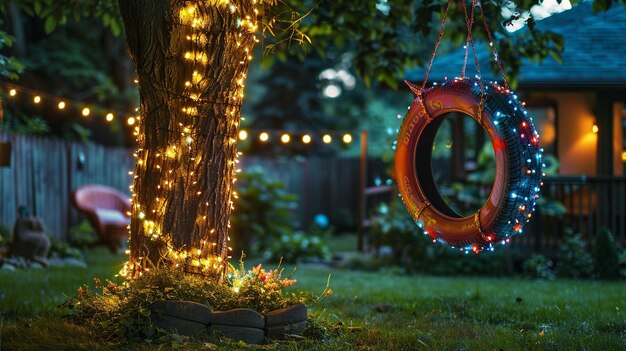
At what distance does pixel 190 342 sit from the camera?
Result: 563 cm

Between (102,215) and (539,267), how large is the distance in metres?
7.02

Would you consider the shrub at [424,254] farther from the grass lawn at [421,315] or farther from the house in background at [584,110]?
the grass lawn at [421,315]

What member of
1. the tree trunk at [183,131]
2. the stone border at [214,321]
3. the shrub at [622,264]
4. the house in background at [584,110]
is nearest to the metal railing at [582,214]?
the house in background at [584,110]

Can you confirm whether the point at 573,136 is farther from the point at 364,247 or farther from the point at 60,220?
the point at 60,220

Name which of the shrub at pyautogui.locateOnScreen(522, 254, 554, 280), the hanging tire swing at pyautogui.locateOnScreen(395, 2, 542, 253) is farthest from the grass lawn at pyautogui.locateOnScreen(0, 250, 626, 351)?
the hanging tire swing at pyautogui.locateOnScreen(395, 2, 542, 253)

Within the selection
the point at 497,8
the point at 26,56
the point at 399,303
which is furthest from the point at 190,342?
the point at 26,56

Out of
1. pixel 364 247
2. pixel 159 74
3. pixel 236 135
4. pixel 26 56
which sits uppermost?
pixel 26 56

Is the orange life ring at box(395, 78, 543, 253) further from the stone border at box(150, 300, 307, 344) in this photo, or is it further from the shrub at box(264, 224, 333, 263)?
the shrub at box(264, 224, 333, 263)

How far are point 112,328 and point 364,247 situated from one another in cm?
1149

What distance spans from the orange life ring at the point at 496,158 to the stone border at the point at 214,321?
1410 mm

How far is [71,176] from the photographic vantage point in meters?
15.5

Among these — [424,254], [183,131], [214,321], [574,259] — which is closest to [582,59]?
[574,259]

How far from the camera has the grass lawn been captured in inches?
229

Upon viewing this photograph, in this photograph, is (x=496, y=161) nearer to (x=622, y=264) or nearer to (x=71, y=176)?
(x=622, y=264)
